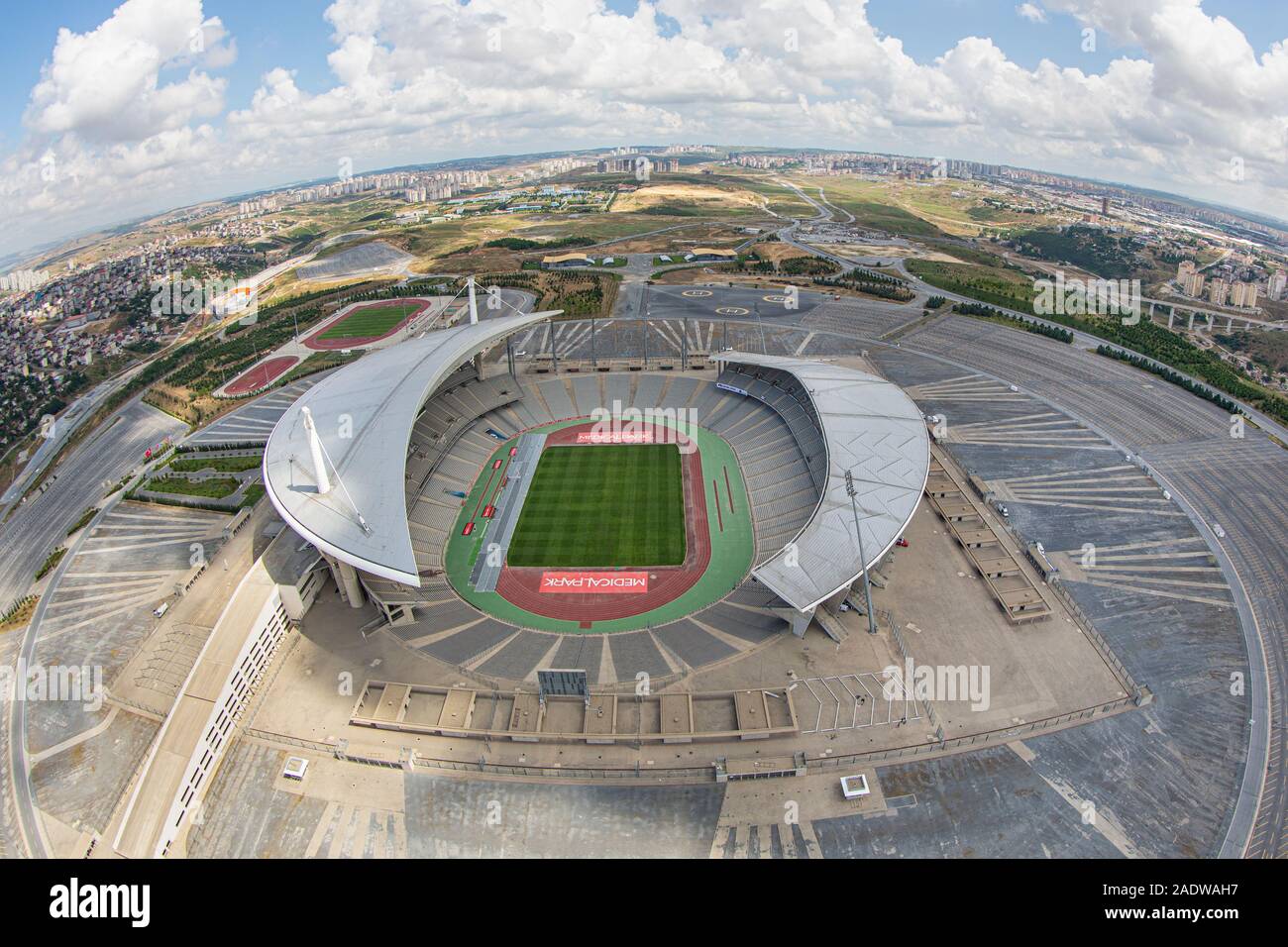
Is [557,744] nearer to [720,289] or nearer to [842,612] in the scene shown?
[842,612]

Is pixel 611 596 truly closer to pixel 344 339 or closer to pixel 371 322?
pixel 344 339

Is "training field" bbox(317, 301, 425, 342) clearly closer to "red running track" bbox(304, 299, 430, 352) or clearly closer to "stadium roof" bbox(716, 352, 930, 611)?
"red running track" bbox(304, 299, 430, 352)

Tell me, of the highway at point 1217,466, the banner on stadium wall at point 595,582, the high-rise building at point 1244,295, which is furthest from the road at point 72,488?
the high-rise building at point 1244,295

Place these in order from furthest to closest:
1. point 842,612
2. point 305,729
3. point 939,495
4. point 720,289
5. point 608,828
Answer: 1. point 720,289
2. point 939,495
3. point 842,612
4. point 305,729
5. point 608,828

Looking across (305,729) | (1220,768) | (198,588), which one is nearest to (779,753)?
(1220,768)

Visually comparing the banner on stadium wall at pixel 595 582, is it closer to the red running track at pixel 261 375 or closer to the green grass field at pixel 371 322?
the red running track at pixel 261 375

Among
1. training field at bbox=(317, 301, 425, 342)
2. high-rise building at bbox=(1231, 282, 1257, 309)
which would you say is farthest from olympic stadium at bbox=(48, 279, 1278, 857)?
high-rise building at bbox=(1231, 282, 1257, 309)

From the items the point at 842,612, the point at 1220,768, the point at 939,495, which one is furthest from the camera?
the point at 939,495
